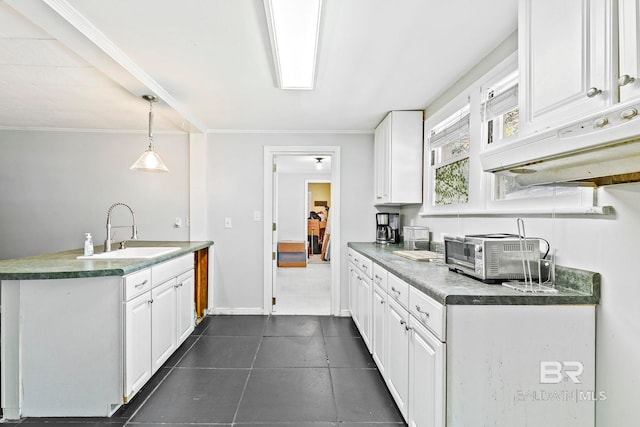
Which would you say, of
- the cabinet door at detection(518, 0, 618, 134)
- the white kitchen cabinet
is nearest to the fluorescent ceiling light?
the cabinet door at detection(518, 0, 618, 134)

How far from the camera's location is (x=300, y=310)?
4004 millimetres

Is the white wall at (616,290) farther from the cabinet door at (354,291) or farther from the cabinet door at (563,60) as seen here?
the cabinet door at (354,291)

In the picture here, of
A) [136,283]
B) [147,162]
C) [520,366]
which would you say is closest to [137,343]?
[136,283]

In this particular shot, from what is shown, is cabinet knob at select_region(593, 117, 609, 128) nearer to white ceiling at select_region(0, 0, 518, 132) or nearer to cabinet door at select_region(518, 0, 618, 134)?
cabinet door at select_region(518, 0, 618, 134)

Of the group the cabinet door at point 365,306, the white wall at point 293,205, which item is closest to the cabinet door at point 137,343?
the cabinet door at point 365,306

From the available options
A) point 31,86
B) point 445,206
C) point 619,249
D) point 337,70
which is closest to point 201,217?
point 31,86

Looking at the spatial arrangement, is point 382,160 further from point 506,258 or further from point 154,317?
point 154,317

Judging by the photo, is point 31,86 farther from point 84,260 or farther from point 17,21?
point 84,260

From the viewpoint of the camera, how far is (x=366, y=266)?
2852 mm

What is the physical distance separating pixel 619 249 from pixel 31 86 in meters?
3.96

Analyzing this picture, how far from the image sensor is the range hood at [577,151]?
31.2 inches

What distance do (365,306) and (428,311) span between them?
4.65 ft

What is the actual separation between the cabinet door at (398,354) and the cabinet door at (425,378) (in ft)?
0.26

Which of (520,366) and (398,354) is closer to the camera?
(520,366)
